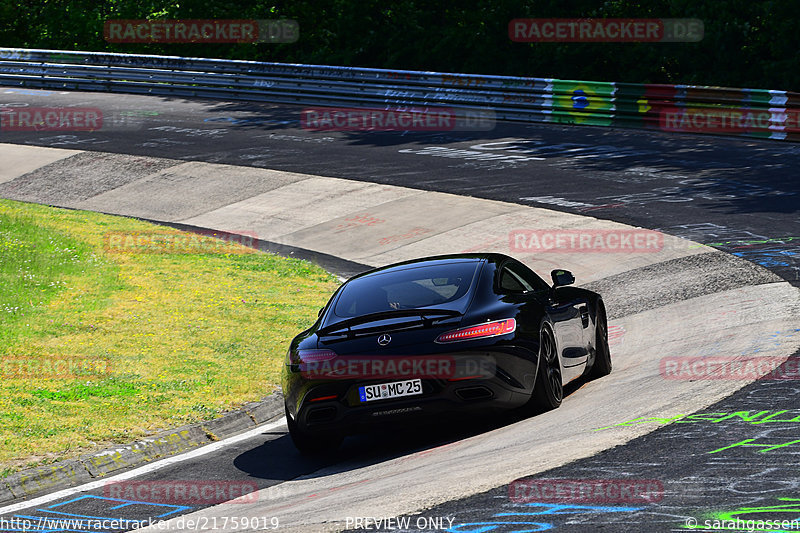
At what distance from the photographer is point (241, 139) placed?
28859 mm

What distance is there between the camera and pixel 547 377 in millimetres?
8766

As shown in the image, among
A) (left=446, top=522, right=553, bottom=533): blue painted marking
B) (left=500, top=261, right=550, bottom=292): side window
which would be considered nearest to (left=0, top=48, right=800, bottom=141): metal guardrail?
(left=500, top=261, right=550, bottom=292): side window

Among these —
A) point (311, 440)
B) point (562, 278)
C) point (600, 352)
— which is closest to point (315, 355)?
point (311, 440)

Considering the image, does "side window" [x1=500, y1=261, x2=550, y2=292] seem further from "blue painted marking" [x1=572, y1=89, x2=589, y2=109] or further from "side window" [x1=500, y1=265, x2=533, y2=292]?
"blue painted marking" [x1=572, y1=89, x2=589, y2=109]

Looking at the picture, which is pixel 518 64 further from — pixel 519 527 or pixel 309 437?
pixel 519 527

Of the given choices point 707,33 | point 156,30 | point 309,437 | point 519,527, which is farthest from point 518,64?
point 519,527

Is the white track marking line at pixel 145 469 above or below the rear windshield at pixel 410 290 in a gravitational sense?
below

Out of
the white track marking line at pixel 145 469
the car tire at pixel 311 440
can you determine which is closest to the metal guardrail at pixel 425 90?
the white track marking line at pixel 145 469

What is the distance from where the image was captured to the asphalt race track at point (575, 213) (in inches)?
246

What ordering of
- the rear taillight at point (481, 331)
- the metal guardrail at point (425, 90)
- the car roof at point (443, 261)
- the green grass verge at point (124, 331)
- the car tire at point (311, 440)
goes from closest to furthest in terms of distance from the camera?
the rear taillight at point (481, 331), the car tire at point (311, 440), the car roof at point (443, 261), the green grass verge at point (124, 331), the metal guardrail at point (425, 90)

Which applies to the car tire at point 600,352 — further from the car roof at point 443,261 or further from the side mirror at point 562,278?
the car roof at point 443,261

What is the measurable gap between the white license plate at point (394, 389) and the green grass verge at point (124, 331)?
93.1 inches

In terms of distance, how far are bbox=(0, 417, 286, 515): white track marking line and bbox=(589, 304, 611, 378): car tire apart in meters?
2.98

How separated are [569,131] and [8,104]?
59.5 feet
